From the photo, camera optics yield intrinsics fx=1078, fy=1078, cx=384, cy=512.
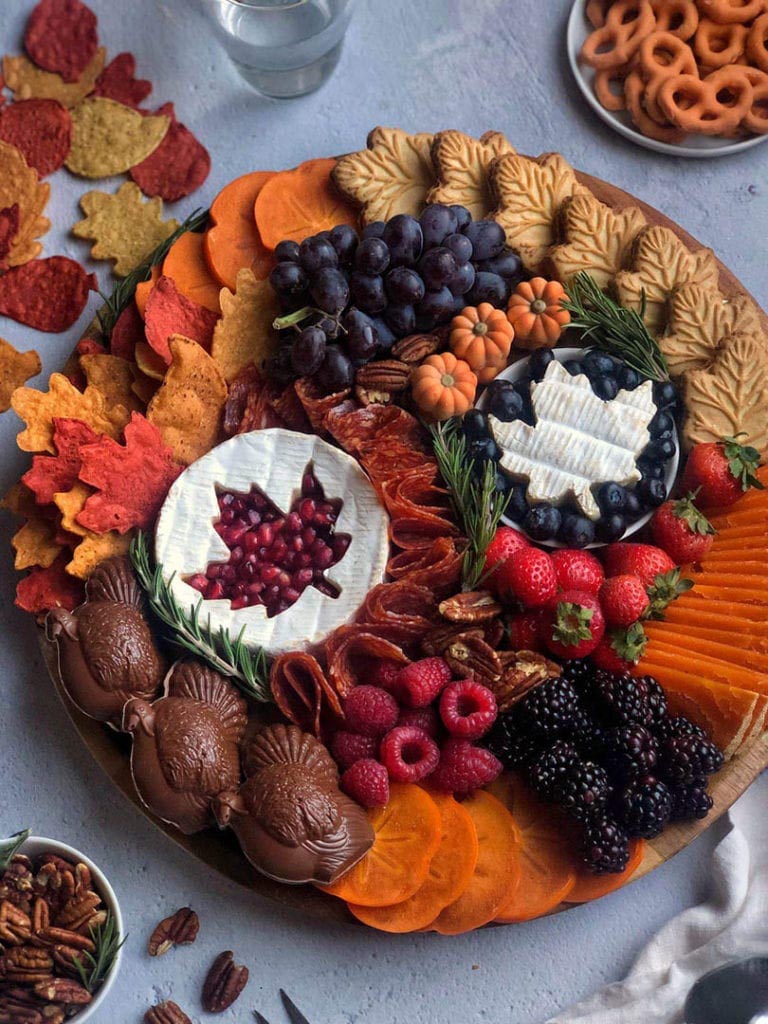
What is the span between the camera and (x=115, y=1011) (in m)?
2.28

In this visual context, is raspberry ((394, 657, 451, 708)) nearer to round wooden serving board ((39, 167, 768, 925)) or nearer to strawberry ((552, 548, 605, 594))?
strawberry ((552, 548, 605, 594))

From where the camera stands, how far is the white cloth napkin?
2.22m

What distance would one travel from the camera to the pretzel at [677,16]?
2.71 meters

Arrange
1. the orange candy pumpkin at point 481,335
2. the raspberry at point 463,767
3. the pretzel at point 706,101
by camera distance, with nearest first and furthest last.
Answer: the raspberry at point 463,767 → the orange candy pumpkin at point 481,335 → the pretzel at point 706,101

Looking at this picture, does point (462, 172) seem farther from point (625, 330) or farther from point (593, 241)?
point (625, 330)

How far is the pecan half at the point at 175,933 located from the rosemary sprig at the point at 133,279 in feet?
4.31

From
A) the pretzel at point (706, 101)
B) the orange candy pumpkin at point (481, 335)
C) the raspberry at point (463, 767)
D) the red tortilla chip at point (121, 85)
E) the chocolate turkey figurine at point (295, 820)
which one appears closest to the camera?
the chocolate turkey figurine at point (295, 820)

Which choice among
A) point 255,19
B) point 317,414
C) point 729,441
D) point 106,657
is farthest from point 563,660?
point 255,19

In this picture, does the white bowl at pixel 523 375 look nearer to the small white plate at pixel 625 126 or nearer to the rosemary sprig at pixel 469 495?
the rosemary sprig at pixel 469 495

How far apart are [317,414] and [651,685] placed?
89 cm

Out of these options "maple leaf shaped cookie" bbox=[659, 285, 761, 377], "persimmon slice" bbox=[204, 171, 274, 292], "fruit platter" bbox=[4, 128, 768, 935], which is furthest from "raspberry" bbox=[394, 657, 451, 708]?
"persimmon slice" bbox=[204, 171, 274, 292]

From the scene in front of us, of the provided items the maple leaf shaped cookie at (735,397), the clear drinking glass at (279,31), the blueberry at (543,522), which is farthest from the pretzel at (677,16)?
the blueberry at (543,522)

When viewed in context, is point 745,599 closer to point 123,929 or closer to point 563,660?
point 563,660

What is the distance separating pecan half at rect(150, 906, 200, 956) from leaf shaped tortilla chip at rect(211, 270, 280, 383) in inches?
45.9
